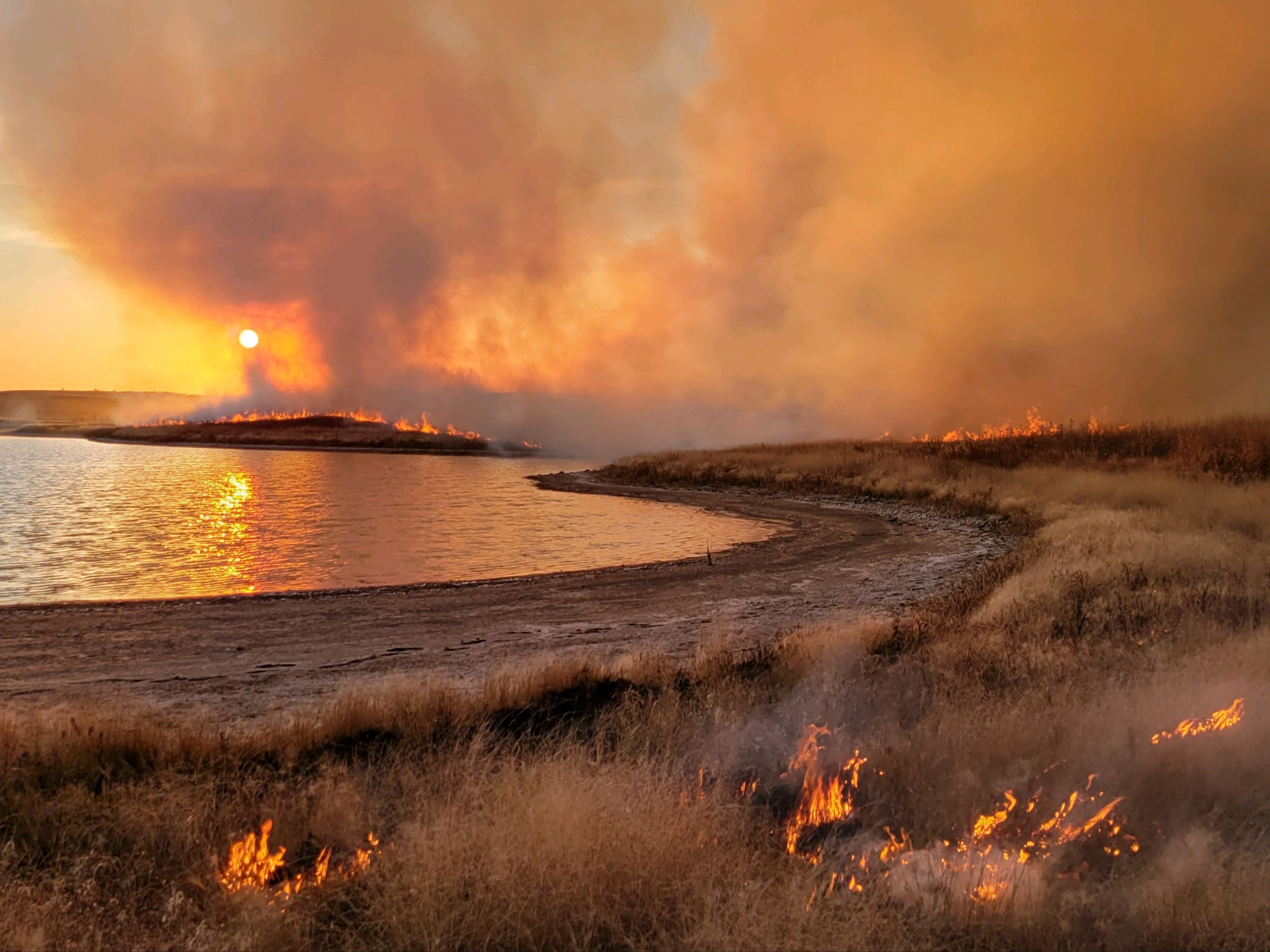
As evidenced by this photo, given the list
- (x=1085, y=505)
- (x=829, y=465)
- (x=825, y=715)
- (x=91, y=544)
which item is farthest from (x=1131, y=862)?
(x=829, y=465)

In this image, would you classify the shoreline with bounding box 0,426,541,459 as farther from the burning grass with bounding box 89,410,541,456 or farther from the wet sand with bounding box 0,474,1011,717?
the wet sand with bounding box 0,474,1011,717

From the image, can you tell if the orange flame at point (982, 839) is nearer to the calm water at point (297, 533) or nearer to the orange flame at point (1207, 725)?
the orange flame at point (1207, 725)

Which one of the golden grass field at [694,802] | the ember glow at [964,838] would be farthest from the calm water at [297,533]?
the ember glow at [964,838]

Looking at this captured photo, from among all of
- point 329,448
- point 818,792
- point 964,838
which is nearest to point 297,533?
point 818,792

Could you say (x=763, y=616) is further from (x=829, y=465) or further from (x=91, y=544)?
(x=829, y=465)

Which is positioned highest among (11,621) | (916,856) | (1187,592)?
(1187,592)

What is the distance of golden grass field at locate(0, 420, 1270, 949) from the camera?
4090 millimetres

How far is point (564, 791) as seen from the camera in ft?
17.0

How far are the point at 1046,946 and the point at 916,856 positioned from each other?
96 centimetres

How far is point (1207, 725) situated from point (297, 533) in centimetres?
2813

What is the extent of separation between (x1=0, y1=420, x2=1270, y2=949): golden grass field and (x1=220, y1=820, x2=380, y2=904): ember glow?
0.06 meters

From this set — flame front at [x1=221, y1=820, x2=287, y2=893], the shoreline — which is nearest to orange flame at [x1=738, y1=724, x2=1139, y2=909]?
flame front at [x1=221, y1=820, x2=287, y2=893]

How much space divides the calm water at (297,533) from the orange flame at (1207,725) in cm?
1641

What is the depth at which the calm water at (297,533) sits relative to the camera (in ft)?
63.6
